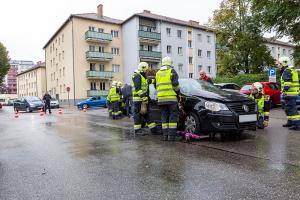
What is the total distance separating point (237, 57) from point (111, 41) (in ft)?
68.9

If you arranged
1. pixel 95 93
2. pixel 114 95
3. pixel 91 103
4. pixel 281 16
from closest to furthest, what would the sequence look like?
1. pixel 114 95
2. pixel 281 16
3. pixel 91 103
4. pixel 95 93

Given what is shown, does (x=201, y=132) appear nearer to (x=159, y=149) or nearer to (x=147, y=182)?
(x=159, y=149)

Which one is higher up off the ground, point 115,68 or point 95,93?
point 115,68

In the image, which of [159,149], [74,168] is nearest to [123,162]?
[74,168]

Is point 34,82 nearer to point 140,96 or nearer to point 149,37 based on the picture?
point 149,37

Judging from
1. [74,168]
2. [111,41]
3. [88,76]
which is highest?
[111,41]

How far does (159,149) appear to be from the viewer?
235 inches

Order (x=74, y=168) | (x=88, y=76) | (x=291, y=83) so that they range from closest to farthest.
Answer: (x=74, y=168)
(x=291, y=83)
(x=88, y=76)

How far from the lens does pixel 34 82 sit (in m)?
69.6

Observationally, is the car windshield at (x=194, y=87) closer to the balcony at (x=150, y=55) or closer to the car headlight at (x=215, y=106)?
the car headlight at (x=215, y=106)

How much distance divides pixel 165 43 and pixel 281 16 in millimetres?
29038

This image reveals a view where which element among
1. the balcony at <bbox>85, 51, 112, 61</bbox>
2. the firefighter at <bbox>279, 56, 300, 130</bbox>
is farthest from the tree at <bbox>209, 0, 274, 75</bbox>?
the firefighter at <bbox>279, 56, 300, 130</bbox>

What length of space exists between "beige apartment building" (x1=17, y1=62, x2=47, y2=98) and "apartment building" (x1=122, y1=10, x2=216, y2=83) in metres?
25.6

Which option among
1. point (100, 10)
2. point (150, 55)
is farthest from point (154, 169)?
point (100, 10)
